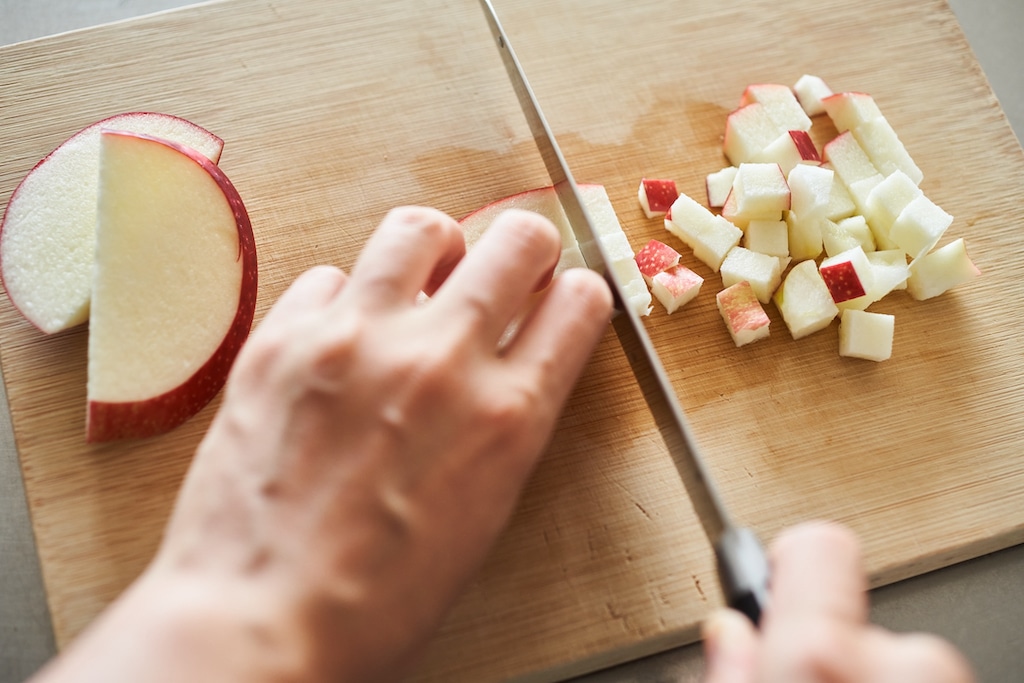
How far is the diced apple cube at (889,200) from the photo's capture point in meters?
1.71

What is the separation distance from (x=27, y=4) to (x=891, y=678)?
274cm

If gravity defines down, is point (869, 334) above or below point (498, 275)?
below

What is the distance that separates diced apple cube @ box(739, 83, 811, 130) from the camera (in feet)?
6.08

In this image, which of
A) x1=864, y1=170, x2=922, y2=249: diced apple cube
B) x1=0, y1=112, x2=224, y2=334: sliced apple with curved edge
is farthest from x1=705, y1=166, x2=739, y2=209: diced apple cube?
x1=0, y1=112, x2=224, y2=334: sliced apple with curved edge

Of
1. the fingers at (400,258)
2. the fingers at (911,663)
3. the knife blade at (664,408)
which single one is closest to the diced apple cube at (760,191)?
the knife blade at (664,408)

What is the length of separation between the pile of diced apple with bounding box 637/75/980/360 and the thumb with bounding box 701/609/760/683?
2.44ft

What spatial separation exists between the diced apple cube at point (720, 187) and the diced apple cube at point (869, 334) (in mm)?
395

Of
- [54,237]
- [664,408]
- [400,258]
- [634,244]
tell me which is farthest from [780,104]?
[54,237]

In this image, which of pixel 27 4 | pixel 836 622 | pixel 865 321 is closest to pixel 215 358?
pixel 836 622

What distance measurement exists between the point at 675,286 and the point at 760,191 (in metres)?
0.31

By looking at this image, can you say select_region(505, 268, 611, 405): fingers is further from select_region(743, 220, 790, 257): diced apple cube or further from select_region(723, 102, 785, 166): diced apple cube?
select_region(723, 102, 785, 166): diced apple cube

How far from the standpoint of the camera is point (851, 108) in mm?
1861

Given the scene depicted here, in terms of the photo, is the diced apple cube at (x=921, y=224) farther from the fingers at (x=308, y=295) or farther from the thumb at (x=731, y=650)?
the fingers at (x=308, y=295)

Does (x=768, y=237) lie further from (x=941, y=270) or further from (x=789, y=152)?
(x=941, y=270)
